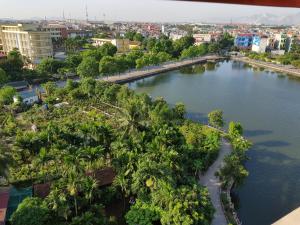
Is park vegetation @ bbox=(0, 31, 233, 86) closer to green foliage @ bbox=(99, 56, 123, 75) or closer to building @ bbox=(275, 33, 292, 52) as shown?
green foliage @ bbox=(99, 56, 123, 75)

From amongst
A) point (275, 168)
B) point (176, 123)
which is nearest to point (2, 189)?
point (176, 123)

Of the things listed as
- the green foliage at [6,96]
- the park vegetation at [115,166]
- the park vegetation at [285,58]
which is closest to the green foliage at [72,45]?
the green foliage at [6,96]

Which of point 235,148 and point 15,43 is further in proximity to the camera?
point 15,43

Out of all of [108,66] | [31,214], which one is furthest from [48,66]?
[31,214]

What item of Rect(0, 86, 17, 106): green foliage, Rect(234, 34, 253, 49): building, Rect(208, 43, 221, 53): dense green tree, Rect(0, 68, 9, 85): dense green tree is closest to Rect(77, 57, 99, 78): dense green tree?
Rect(0, 68, 9, 85): dense green tree

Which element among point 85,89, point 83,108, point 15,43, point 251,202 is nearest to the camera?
point 251,202

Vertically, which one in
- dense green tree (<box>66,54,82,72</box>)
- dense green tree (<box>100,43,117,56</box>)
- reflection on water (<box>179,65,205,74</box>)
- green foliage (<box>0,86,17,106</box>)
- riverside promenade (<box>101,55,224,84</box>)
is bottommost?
reflection on water (<box>179,65,205,74</box>)

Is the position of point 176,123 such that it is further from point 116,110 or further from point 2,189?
point 2,189
